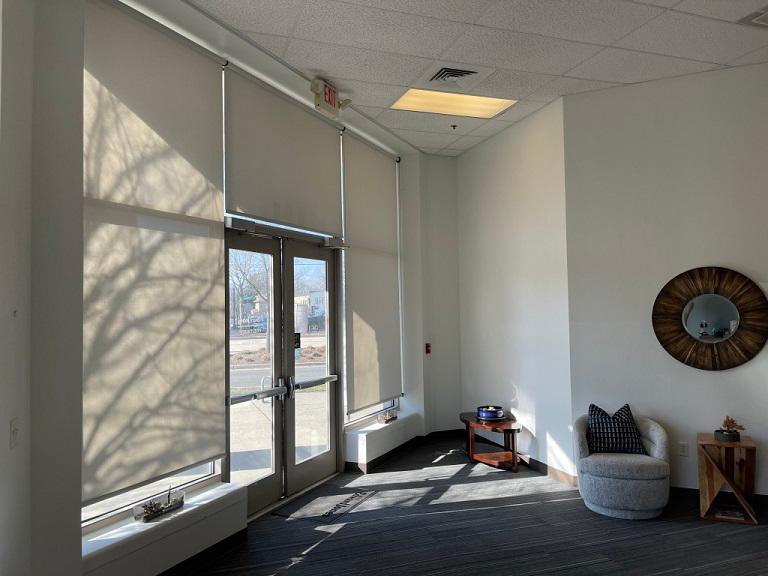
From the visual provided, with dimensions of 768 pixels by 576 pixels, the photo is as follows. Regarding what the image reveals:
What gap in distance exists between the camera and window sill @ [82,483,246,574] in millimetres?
2766

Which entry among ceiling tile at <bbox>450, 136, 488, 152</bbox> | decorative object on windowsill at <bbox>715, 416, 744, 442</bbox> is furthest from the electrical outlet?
ceiling tile at <bbox>450, 136, 488, 152</bbox>

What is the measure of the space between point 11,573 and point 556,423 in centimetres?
422

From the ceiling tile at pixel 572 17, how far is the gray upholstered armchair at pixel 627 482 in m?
2.94

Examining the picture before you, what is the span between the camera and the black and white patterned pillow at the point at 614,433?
4.40 meters

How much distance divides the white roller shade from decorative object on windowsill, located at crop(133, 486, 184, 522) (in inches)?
74.2

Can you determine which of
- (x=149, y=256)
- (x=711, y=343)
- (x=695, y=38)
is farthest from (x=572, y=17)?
(x=149, y=256)

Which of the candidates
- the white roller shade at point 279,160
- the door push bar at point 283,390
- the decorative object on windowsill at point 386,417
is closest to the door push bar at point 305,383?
the door push bar at point 283,390

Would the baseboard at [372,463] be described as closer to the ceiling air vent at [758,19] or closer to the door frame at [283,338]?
the door frame at [283,338]

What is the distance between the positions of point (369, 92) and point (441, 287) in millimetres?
2685

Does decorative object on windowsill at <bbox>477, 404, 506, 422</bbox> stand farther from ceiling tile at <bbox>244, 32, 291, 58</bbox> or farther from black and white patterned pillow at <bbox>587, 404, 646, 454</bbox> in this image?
ceiling tile at <bbox>244, 32, 291, 58</bbox>

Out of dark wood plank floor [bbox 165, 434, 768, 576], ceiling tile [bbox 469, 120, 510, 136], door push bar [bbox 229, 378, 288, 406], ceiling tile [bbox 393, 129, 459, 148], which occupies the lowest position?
dark wood plank floor [bbox 165, 434, 768, 576]

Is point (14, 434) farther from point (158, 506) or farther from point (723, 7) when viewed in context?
point (723, 7)

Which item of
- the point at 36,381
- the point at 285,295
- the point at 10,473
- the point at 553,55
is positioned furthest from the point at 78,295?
the point at 553,55

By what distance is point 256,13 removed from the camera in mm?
3400
